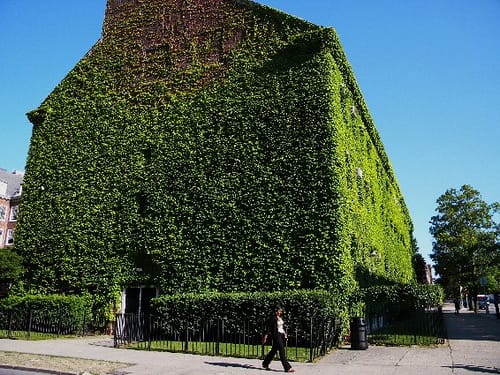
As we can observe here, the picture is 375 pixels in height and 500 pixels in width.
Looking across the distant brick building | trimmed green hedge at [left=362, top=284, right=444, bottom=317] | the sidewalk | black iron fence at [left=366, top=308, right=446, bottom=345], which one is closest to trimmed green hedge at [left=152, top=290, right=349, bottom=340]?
trimmed green hedge at [left=362, top=284, right=444, bottom=317]

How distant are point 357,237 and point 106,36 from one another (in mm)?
16965

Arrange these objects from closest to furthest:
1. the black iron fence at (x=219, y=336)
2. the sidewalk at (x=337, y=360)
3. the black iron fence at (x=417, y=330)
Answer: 1. the sidewalk at (x=337, y=360)
2. the black iron fence at (x=219, y=336)
3. the black iron fence at (x=417, y=330)

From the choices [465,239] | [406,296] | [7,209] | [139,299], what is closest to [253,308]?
[406,296]

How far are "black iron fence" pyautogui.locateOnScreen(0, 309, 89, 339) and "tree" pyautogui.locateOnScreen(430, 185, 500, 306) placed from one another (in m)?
36.4

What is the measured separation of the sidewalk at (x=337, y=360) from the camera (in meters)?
9.62

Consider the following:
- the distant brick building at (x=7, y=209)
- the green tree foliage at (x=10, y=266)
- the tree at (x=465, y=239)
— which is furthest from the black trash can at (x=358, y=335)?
the distant brick building at (x=7, y=209)

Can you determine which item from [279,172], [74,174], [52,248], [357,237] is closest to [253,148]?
[279,172]

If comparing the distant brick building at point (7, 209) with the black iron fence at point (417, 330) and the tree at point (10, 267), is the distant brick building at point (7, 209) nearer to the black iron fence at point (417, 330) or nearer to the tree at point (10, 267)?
the tree at point (10, 267)

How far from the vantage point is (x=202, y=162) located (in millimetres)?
18281

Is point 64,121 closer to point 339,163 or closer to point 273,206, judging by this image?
point 273,206

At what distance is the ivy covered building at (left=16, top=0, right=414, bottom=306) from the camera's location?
1609 cm

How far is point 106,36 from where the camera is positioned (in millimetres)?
23516

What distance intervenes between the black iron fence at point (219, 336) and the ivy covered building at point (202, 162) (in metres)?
1.83

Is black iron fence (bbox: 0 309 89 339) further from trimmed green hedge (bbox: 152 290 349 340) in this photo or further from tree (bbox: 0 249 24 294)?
trimmed green hedge (bbox: 152 290 349 340)
